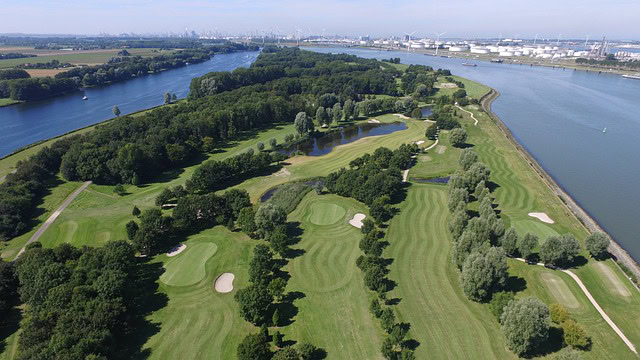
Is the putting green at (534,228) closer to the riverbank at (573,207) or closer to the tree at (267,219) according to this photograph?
the riverbank at (573,207)

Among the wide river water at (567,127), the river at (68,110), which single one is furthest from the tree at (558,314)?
the river at (68,110)

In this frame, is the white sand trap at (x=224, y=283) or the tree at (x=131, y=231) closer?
the white sand trap at (x=224, y=283)

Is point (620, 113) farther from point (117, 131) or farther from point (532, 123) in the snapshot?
point (117, 131)

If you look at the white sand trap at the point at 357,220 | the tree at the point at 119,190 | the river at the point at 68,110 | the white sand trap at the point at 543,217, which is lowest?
the white sand trap at the point at 357,220

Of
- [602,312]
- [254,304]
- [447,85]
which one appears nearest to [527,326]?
[602,312]

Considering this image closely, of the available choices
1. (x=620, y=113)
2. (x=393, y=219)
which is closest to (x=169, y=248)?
(x=393, y=219)

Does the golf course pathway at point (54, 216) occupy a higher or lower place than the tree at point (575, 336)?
lower

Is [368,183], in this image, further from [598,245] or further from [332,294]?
[598,245]

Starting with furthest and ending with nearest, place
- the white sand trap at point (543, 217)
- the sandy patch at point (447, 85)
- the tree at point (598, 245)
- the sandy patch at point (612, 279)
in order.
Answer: the sandy patch at point (447, 85) → the white sand trap at point (543, 217) → the tree at point (598, 245) → the sandy patch at point (612, 279)
